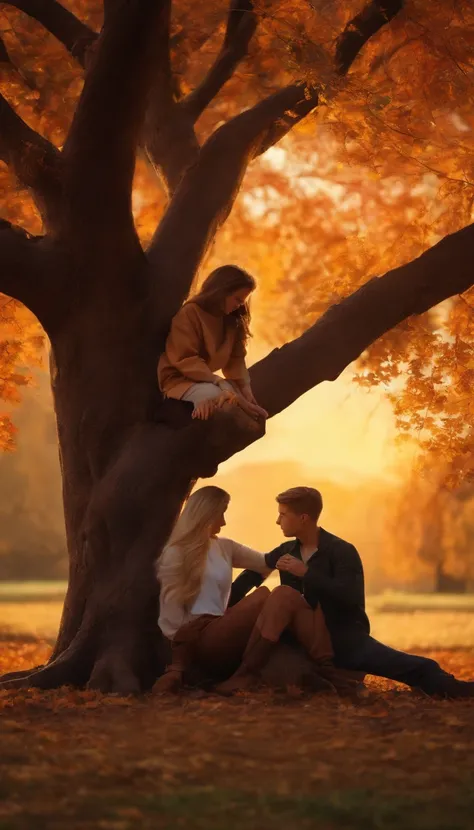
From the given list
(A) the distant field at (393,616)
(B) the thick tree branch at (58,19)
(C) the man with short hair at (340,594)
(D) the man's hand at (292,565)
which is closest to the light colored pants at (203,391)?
(C) the man with short hair at (340,594)

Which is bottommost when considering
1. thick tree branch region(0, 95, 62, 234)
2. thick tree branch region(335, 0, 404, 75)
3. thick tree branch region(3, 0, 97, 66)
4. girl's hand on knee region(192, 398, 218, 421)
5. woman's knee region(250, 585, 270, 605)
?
woman's knee region(250, 585, 270, 605)

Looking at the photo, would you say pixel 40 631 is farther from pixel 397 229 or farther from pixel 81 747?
pixel 81 747

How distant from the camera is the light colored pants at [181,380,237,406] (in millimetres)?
7316

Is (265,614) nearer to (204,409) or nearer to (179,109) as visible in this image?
(204,409)

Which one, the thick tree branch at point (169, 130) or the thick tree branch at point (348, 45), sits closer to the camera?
the thick tree branch at point (348, 45)

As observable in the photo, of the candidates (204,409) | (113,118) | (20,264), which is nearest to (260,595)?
(204,409)

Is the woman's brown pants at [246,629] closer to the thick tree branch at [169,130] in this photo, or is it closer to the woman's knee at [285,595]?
the woman's knee at [285,595]

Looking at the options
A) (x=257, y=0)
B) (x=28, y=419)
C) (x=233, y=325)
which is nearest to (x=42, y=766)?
(x=233, y=325)

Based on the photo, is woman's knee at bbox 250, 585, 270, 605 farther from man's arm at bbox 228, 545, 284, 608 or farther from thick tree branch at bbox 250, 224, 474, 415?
thick tree branch at bbox 250, 224, 474, 415

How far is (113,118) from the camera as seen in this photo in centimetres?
784

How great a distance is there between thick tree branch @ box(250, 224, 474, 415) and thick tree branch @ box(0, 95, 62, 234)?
2.04 meters

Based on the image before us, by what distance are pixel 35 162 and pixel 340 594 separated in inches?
158

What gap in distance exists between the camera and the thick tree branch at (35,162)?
8.09m

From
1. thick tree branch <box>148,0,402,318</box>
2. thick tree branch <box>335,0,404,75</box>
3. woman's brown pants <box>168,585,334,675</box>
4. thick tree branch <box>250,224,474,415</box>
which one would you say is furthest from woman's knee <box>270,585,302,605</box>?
thick tree branch <box>335,0,404,75</box>
